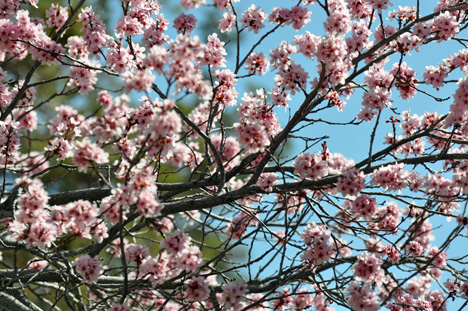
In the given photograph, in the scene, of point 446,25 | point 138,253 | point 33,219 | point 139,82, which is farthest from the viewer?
point 446,25

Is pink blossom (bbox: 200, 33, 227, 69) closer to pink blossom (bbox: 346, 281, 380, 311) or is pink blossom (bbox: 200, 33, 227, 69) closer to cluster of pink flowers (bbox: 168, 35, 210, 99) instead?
cluster of pink flowers (bbox: 168, 35, 210, 99)

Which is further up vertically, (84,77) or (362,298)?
(84,77)

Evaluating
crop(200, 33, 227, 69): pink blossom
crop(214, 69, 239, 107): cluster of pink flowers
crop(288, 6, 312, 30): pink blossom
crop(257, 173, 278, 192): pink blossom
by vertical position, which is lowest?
crop(257, 173, 278, 192): pink blossom

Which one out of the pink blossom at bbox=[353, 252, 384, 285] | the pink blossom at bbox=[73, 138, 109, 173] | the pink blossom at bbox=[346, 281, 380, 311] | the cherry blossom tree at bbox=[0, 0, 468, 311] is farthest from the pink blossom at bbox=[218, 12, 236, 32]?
the pink blossom at bbox=[346, 281, 380, 311]

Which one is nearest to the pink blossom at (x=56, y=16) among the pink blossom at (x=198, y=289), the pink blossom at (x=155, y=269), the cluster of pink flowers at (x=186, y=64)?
the cluster of pink flowers at (x=186, y=64)

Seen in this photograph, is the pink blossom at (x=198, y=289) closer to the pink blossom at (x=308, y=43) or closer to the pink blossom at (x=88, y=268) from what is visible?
the pink blossom at (x=88, y=268)

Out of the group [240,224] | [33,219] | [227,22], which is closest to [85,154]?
[33,219]

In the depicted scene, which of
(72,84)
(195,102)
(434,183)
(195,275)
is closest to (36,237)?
(195,275)

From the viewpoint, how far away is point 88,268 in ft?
12.2

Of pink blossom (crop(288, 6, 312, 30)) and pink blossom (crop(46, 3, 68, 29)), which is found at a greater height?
pink blossom (crop(46, 3, 68, 29))

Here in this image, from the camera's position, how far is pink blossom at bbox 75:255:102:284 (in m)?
3.71

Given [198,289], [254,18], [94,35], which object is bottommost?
[198,289]

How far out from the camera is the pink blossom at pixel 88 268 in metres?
3.71

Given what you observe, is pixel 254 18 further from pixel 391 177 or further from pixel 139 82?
pixel 139 82
